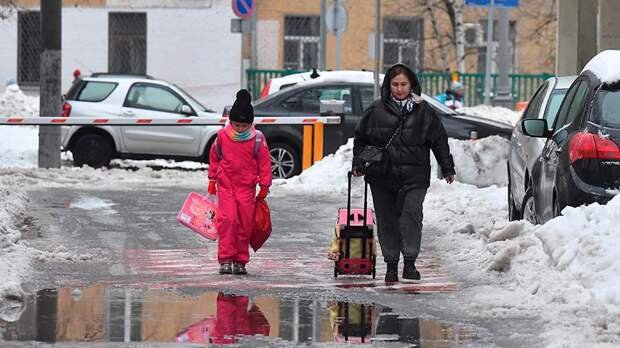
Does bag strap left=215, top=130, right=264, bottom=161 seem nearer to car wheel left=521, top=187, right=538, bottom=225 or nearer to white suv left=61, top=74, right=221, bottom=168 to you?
car wheel left=521, top=187, right=538, bottom=225

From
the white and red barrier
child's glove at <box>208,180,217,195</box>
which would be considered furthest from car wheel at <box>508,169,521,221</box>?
the white and red barrier

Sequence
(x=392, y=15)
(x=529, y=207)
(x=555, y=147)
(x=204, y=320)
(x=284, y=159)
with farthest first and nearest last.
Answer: (x=392, y=15)
(x=284, y=159)
(x=529, y=207)
(x=555, y=147)
(x=204, y=320)

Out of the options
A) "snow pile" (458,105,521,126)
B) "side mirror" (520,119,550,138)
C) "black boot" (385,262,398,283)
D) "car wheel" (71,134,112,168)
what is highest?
"side mirror" (520,119,550,138)

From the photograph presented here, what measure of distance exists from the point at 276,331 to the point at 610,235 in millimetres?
2264

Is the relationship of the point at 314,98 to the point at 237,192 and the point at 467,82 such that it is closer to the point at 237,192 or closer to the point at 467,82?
the point at 237,192

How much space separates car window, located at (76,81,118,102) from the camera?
989 inches

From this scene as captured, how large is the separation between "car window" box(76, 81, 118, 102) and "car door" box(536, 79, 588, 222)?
1370 cm

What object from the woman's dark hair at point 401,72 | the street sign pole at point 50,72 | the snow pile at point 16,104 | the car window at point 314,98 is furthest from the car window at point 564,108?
the snow pile at point 16,104

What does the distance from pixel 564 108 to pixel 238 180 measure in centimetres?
272

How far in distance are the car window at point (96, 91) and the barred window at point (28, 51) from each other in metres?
15.5

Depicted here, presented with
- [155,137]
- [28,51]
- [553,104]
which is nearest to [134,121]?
[155,137]

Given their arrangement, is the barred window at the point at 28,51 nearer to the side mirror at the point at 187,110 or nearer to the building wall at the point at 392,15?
the building wall at the point at 392,15

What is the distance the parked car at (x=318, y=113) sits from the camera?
22.3m

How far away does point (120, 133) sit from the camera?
81.4 feet
